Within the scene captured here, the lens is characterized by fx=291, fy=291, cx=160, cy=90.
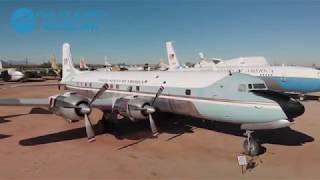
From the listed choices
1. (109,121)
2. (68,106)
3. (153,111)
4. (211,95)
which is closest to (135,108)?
(153,111)

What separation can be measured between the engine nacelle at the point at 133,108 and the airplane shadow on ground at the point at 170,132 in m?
1.32

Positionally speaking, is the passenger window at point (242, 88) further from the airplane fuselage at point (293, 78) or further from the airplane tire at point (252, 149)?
the airplane fuselage at point (293, 78)

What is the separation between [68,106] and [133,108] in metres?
2.79

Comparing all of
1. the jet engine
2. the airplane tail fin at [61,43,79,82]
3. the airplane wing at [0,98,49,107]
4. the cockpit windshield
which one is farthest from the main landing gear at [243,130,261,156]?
the airplane tail fin at [61,43,79,82]

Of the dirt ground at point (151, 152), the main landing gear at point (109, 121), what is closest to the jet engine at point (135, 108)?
the dirt ground at point (151, 152)

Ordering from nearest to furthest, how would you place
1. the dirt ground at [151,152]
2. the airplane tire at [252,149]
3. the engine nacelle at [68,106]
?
the dirt ground at [151,152]
the airplane tire at [252,149]
the engine nacelle at [68,106]

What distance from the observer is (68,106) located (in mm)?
12391

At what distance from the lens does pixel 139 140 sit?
13.8 m

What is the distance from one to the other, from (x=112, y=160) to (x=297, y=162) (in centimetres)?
689

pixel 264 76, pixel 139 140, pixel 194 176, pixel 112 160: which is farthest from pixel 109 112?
pixel 264 76

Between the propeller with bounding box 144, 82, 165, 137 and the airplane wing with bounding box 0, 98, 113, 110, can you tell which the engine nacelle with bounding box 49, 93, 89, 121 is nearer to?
the airplane wing with bounding box 0, 98, 113, 110

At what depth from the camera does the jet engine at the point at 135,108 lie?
12961 mm

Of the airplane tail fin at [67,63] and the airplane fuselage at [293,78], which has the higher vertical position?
the airplane tail fin at [67,63]

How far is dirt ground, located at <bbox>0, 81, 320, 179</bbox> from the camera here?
386 inches
